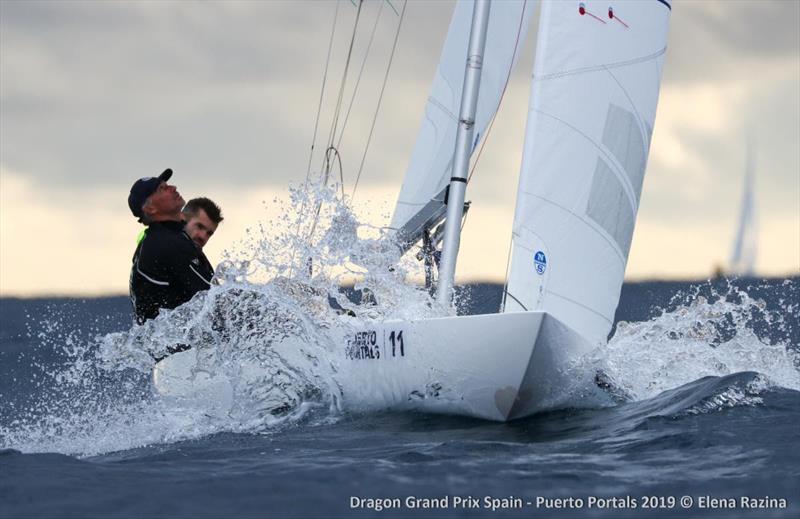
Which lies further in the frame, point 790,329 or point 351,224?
point 790,329

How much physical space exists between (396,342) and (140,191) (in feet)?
5.33

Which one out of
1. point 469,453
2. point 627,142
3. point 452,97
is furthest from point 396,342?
point 452,97

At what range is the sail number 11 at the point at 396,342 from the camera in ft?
18.9

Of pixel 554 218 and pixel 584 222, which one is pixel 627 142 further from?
pixel 554 218

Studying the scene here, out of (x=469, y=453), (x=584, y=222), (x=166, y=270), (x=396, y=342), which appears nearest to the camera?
(x=469, y=453)

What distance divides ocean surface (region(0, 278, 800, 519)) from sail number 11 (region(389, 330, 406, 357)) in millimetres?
352

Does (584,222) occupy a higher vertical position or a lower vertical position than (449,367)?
higher

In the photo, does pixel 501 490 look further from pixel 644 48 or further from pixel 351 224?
pixel 644 48

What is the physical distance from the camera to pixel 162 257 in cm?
590

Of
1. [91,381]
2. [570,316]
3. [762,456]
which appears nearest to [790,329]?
[91,381]

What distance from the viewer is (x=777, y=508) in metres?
3.67

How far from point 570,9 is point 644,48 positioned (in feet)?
1.86

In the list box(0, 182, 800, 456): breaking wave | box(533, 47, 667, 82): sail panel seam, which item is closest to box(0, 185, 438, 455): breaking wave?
box(0, 182, 800, 456): breaking wave

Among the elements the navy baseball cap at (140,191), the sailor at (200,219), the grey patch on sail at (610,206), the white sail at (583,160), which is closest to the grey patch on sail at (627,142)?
the white sail at (583,160)
